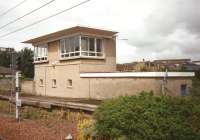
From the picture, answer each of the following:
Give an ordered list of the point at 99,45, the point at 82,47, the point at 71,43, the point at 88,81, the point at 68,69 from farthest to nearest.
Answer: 1. the point at 99,45
2. the point at 68,69
3. the point at 71,43
4. the point at 82,47
5. the point at 88,81

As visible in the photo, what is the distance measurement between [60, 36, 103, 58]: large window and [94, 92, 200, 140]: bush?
21219mm

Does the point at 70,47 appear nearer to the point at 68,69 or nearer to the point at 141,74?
the point at 68,69

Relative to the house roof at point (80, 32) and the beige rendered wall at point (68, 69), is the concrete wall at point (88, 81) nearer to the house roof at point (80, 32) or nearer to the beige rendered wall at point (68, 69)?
the beige rendered wall at point (68, 69)

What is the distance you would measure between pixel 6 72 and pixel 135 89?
48705mm

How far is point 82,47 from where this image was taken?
31.2 meters

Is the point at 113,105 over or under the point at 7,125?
over

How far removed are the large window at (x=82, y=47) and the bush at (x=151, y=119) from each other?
21219mm

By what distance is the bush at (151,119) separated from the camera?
346 inches

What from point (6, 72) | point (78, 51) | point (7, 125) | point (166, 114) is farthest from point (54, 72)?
point (6, 72)

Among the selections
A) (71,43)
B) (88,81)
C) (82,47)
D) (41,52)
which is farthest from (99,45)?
(41,52)

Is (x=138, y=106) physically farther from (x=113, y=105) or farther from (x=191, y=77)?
(x=191, y=77)

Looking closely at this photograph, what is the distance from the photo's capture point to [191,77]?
88.6ft

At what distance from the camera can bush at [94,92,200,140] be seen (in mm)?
8789

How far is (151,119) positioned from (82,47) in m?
22.7
